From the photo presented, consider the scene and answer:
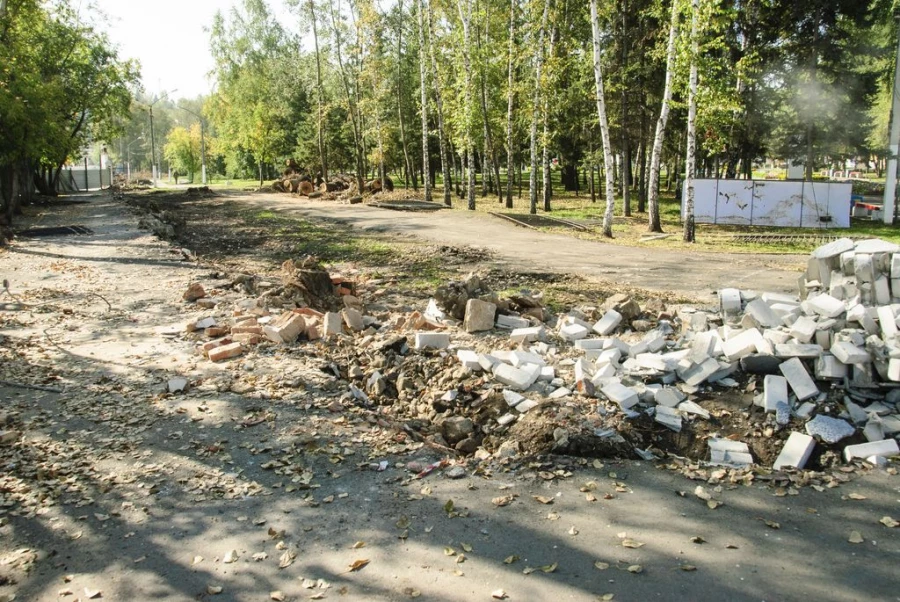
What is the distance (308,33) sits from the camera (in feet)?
139

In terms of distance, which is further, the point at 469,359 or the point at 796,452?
the point at 469,359

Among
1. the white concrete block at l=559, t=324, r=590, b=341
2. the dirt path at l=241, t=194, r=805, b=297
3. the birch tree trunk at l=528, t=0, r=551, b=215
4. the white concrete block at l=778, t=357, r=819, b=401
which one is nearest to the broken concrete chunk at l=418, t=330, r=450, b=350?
the white concrete block at l=559, t=324, r=590, b=341

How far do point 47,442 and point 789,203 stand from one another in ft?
85.7

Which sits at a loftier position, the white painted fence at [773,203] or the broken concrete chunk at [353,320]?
the white painted fence at [773,203]

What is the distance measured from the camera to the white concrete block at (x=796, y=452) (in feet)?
18.9

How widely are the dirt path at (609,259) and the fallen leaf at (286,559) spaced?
9.63m

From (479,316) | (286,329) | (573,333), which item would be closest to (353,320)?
(286,329)

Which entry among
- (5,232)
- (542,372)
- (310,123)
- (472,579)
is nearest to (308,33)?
(310,123)

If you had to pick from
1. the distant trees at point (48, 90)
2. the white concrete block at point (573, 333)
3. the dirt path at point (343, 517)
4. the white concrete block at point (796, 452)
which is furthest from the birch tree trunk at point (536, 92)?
the white concrete block at point (796, 452)

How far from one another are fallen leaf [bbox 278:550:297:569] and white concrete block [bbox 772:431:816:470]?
403 centimetres

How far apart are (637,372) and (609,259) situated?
9.40 metres

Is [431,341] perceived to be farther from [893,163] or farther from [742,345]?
[893,163]

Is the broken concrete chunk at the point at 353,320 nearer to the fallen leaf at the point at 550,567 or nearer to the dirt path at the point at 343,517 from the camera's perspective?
the dirt path at the point at 343,517

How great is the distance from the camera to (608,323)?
882cm
